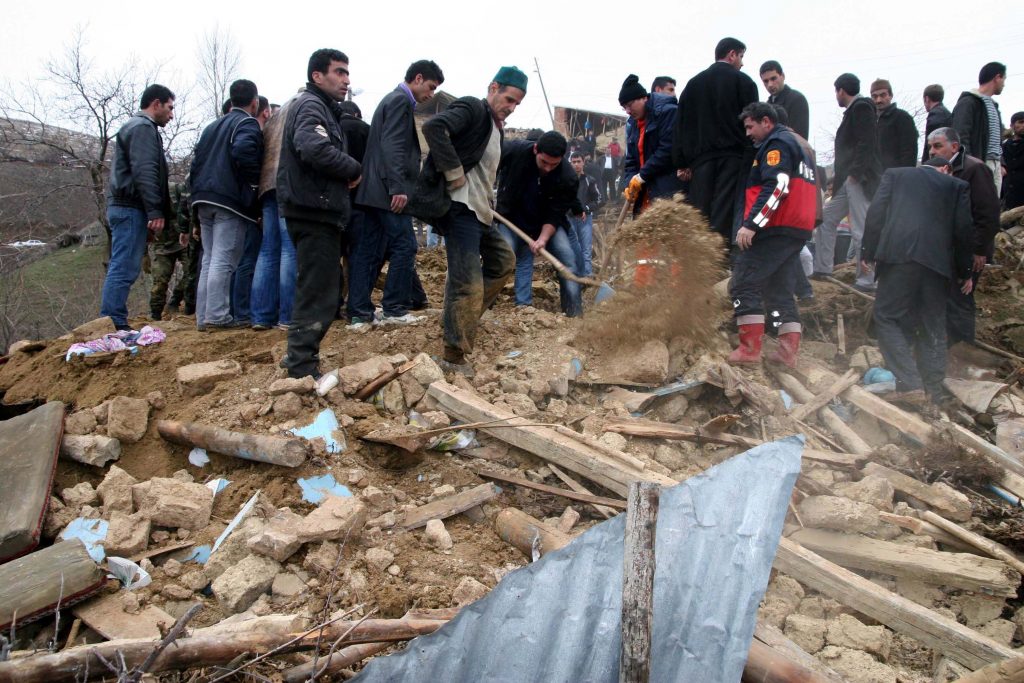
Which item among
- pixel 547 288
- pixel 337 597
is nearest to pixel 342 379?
pixel 337 597

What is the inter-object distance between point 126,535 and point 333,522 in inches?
39.0

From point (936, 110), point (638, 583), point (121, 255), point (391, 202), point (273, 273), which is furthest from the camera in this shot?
point (936, 110)

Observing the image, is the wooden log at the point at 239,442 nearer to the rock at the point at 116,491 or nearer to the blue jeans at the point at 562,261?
the rock at the point at 116,491

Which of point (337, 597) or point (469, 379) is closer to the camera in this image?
point (337, 597)

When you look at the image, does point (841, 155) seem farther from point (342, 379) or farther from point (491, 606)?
point (491, 606)

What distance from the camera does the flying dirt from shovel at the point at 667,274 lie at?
13.6 feet

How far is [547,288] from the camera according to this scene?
7.06 meters

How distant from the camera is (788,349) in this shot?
5.11m

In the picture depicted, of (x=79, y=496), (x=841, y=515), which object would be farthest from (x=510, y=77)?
(x=79, y=496)

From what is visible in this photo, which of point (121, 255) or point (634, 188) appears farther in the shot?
point (634, 188)

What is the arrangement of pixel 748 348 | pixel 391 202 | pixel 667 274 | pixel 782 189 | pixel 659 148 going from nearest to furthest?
pixel 667 274
pixel 782 189
pixel 391 202
pixel 748 348
pixel 659 148

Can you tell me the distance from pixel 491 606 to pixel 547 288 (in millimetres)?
5346

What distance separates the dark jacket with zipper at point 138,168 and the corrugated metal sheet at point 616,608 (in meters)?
4.63

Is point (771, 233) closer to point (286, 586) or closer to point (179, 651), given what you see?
point (286, 586)
